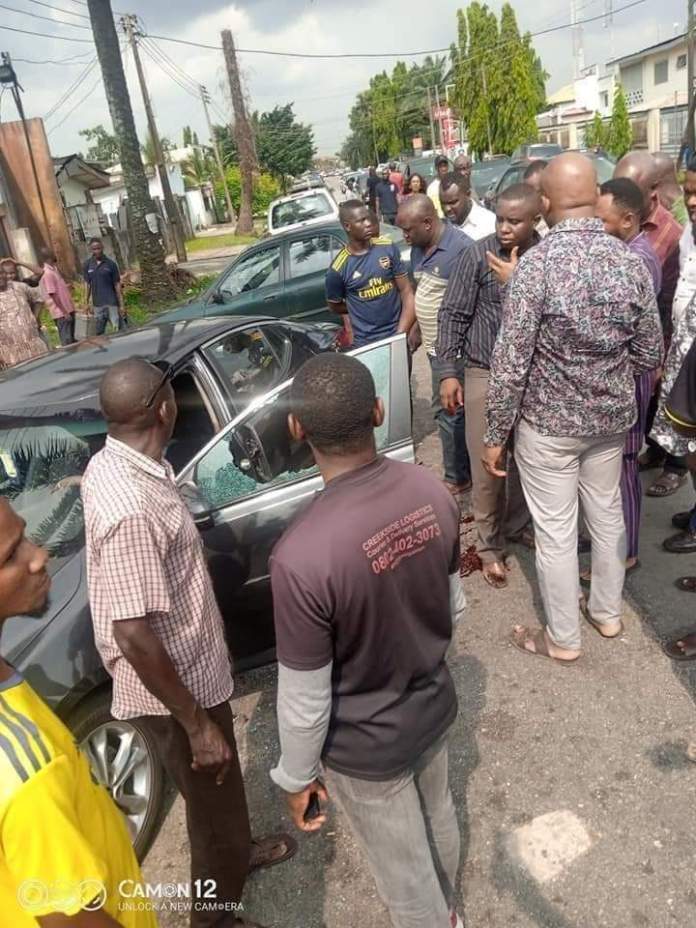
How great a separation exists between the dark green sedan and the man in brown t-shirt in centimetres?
680

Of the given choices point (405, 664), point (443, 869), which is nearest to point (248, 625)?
point (443, 869)

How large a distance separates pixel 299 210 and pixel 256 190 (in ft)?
93.8

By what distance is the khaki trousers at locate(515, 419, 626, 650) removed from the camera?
2834mm

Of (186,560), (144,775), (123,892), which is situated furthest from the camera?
(144,775)

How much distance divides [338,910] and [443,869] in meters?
0.54

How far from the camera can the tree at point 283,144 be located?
4991cm

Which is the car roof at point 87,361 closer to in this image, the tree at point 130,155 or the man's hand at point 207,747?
the man's hand at point 207,747

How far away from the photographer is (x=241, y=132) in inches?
1298

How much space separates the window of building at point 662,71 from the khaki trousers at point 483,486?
5043cm

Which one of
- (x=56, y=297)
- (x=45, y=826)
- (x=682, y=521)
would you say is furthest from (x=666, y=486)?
(x=56, y=297)

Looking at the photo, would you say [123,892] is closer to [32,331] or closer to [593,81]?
[32,331]

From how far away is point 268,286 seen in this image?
831cm

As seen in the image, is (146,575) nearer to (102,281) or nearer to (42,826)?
(42,826)

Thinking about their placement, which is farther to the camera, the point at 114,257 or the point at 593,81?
the point at 593,81
